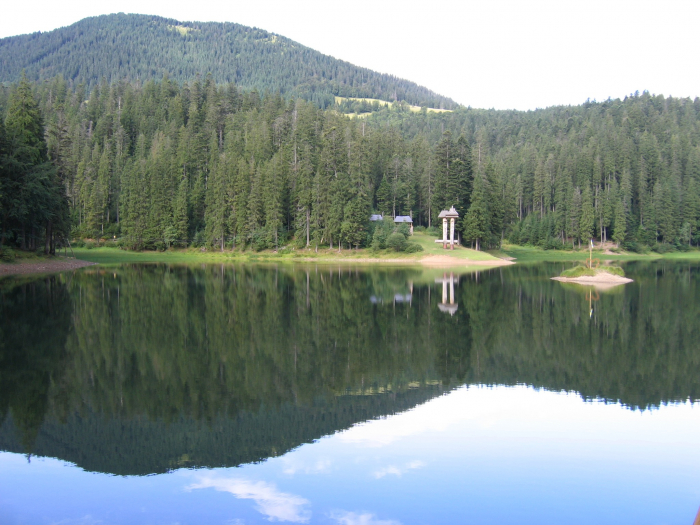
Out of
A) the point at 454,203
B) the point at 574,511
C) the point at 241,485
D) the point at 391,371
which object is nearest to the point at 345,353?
the point at 391,371

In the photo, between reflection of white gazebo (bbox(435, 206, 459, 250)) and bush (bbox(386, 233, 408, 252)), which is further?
reflection of white gazebo (bbox(435, 206, 459, 250))

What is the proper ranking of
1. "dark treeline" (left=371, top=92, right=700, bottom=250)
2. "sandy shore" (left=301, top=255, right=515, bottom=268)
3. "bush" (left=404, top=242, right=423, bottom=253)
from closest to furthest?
1. "sandy shore" (left=301, top=255, right=515, bottom=268)
2. "bush" (left=404, top=242, right=423, bottom=253)
3. "dark treeline" (left=371, top=92, right=700, bottom=250)

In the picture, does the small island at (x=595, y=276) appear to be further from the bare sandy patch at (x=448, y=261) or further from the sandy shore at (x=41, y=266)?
the sandy shore at (x=41, y=266)

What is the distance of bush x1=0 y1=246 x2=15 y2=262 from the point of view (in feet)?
148

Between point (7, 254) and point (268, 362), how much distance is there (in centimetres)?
3973

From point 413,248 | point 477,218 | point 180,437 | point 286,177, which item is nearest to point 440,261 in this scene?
point 413,248

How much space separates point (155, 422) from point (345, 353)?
7.29 meters

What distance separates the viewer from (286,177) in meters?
80.6

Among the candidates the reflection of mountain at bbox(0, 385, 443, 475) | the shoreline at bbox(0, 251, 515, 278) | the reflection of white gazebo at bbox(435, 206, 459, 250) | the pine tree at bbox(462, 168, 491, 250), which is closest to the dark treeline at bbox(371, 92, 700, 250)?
the pine tree at bbox(462, 168, 491, 250)

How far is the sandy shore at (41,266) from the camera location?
4534cm

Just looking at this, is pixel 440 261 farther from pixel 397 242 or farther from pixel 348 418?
pixel 348 418

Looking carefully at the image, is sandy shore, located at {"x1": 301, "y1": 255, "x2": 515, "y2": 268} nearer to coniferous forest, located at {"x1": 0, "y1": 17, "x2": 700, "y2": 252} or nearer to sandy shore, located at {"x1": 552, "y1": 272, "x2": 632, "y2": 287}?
coniferous forest, located at {"x1": 0, "y1": 17, "x2": 700, "y2": 252}

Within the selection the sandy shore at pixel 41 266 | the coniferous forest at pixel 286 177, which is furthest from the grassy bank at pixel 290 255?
the sandy shore at pixel 41 266

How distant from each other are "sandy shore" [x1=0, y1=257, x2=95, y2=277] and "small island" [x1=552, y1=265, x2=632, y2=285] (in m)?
45.0
